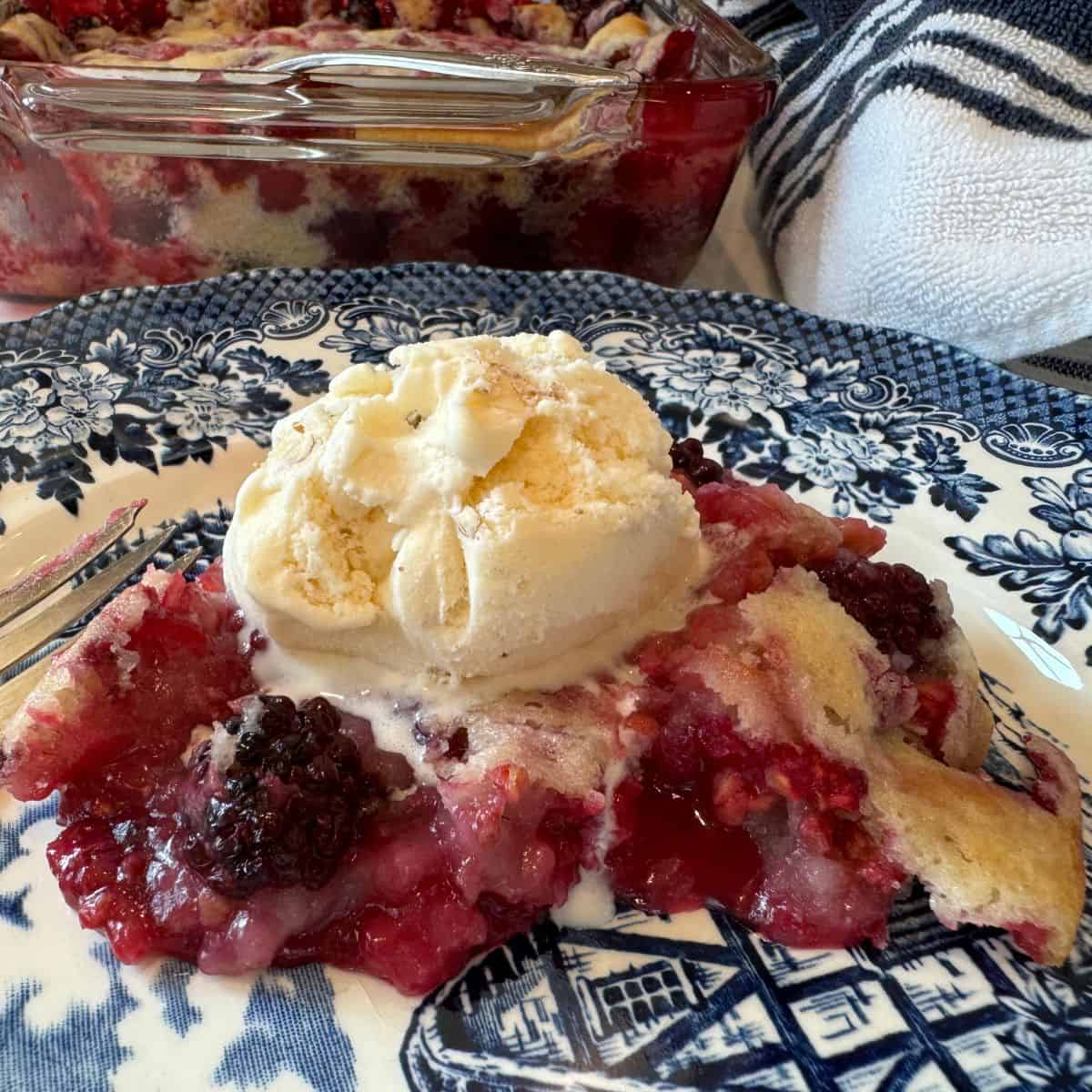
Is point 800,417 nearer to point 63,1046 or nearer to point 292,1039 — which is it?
point 292,1039

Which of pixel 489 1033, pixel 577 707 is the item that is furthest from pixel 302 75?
pixel 489 1033

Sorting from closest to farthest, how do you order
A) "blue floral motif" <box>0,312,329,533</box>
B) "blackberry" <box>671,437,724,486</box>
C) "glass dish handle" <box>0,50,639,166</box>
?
"blackberry" <box>671,437,724,486</box> → "blue floral motif" <box>0,312,329,533</box> → "glass dish handle" <box>0,50,639,166</box>

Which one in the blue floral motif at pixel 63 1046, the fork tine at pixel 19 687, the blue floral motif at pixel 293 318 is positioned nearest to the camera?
the blue floral motif at pixel 63 1046

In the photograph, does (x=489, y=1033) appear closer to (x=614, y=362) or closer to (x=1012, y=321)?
(x=614, y=362)

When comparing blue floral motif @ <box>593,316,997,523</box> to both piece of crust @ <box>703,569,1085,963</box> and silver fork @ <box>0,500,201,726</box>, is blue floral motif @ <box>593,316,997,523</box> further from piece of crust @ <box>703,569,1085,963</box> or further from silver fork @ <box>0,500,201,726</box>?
silver fork @ <box>0,500,201,726</box>

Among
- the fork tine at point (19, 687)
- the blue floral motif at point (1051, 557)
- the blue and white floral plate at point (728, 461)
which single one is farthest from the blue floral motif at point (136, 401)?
the blue floral motif at point (1051, 557)

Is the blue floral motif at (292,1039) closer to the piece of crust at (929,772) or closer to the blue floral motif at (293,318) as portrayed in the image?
the piece of crust at (929,772)

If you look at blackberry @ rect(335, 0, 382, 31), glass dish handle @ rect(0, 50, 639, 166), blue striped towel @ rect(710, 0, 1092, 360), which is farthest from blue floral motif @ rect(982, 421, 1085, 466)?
blackberry @ rect(335, 0, 382, 31)
